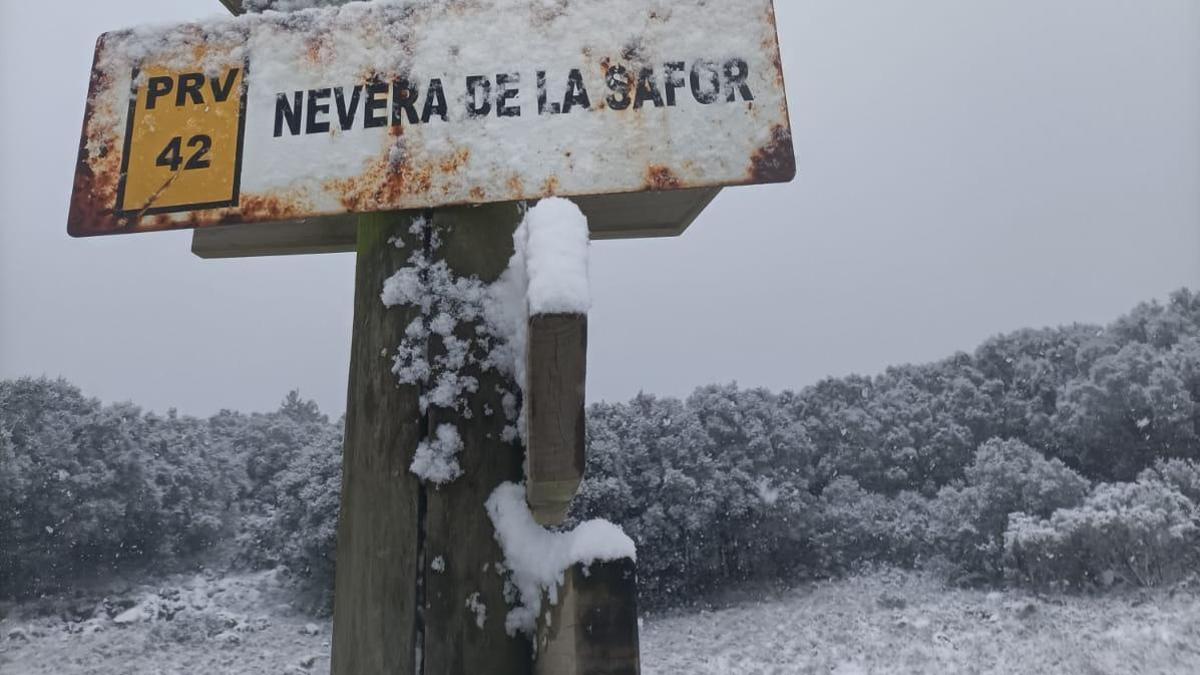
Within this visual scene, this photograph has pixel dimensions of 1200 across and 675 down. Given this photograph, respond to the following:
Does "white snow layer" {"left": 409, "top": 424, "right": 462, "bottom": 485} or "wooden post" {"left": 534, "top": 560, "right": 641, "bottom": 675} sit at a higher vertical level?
"white snow layer" {"left": 409, "top": 424, "right": 462, "bottom": 485}

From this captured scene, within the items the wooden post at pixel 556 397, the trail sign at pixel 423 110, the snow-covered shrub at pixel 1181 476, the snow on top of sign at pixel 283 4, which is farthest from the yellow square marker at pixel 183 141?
the snow-covered shrub at pixel 1181 476

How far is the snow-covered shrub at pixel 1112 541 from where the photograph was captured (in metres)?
8.16

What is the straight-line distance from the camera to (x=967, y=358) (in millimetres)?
12203

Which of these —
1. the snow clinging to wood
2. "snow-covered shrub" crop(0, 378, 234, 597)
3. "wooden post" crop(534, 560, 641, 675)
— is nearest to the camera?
"wooden post" crop(534, 560, 641, 675)

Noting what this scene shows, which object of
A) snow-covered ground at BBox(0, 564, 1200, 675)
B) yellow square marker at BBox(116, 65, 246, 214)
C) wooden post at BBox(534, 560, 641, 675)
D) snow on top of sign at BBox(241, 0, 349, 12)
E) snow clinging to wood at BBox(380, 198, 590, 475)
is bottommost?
snow-covered ground at BBox(0, 564, 1200, 675)

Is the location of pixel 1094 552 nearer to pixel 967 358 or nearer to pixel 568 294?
pixel 967 358

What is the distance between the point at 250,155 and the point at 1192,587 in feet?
35.2

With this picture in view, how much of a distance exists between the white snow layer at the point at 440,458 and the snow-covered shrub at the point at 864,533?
989 centimetres

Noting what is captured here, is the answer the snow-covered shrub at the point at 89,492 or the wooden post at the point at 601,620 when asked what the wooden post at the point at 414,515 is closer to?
the wooden post at the point at 601,620

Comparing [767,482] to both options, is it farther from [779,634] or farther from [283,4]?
[283,4]

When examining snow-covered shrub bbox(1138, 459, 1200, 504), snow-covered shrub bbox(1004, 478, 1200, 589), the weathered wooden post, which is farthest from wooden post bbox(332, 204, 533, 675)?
snow-covered shrub bbox(1138, 459, 1200, 504)

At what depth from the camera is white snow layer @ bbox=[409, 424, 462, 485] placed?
0.61 metres

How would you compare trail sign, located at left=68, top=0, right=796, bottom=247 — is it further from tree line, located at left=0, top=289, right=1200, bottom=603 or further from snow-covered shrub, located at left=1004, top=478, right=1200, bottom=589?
snow-covered shrub, located at left=1004, top=478, right=1200, bottom=589

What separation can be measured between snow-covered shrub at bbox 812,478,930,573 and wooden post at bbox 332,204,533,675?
9870 millimetres
